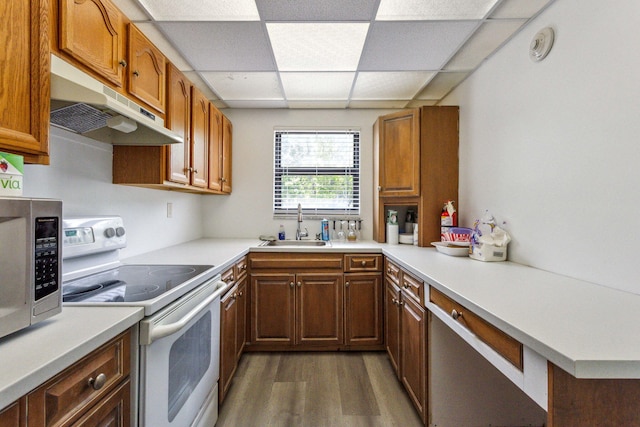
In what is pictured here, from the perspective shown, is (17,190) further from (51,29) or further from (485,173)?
(485,173)

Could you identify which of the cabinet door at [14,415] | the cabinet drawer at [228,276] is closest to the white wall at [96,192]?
the cabinet drawer at [228,276]

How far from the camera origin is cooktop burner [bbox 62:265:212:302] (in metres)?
1.05

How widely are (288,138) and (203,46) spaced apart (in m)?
1.28

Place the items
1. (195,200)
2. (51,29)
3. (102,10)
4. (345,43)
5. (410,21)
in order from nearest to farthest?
(51,29) → (102,10) → (410,21) → (345,43) → (195,200)

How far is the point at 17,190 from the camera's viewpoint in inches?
32.2

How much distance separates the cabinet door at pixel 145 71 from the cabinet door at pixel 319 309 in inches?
61.3

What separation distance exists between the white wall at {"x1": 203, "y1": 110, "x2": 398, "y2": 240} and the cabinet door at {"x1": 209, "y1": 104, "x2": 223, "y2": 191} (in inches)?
17.2

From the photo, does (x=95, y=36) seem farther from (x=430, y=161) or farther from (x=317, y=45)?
(x=430, y=161)

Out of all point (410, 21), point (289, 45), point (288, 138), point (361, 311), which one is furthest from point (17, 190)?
point (288, 138)

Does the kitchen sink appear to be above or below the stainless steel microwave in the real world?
below

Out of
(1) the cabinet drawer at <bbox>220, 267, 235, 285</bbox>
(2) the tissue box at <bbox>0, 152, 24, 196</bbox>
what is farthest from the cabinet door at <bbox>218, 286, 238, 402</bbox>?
(2) the tissue box at <bbox>0, 152, 24, 196</bbox>

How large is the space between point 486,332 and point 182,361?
3.93ft

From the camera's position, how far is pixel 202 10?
5.10 feet

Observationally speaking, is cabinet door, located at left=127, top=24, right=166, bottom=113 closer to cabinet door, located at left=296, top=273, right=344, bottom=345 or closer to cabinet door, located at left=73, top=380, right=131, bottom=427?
cabinet door, located at left=73, top=380, right=131, bottom=427
